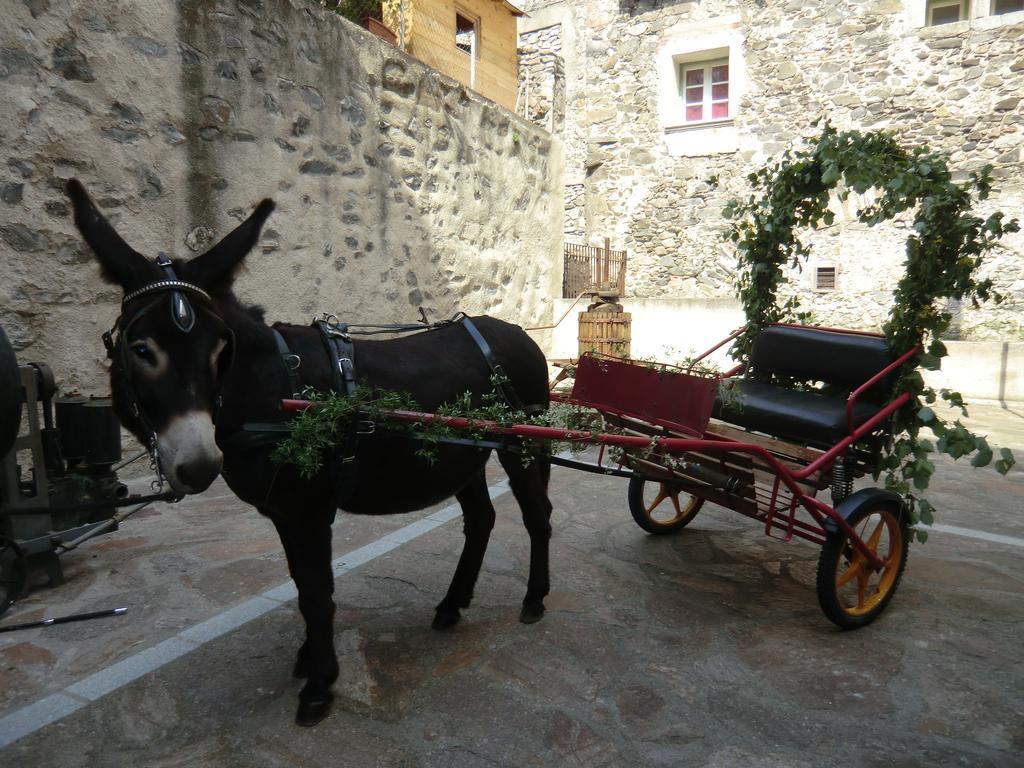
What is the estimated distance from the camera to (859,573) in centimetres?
350

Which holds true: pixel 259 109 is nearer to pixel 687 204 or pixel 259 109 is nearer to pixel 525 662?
pixel 525 662

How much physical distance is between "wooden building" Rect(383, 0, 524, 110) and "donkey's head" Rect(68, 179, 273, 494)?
7.41 meters

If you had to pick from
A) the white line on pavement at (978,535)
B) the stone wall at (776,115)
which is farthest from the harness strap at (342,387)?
the stone wall at (776,115)

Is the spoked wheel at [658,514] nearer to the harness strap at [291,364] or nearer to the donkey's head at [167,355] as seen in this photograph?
the harness strap at [291,364]

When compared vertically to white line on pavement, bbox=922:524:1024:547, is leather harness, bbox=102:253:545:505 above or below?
above

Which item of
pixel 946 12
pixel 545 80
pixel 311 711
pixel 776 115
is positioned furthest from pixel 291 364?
pixel 545 80

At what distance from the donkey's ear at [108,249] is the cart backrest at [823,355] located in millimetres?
3399

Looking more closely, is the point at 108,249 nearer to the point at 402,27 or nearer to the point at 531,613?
the point at 531,613

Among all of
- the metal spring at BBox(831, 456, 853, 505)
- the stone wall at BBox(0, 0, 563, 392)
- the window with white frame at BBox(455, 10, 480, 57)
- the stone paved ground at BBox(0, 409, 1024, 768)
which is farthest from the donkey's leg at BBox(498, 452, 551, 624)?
the window with white frame at BBox(455, 10, 480, 57)

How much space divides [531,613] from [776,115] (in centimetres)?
1200

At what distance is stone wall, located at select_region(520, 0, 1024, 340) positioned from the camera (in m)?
11.4

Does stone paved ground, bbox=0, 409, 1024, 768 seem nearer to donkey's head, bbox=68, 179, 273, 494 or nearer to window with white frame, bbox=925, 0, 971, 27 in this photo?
donkey's head, bbox=68, 179, 273, 494

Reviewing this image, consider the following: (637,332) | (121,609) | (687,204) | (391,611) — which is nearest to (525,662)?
(391,611)

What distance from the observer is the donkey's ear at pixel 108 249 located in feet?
7.26
